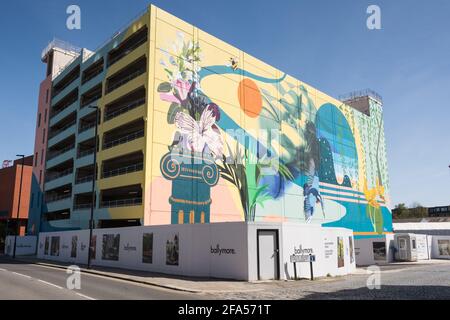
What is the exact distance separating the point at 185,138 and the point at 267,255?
19.8 meters

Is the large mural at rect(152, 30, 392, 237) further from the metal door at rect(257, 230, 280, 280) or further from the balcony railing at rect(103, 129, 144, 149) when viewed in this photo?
the metal door at rect(257, 230, 280, 280)

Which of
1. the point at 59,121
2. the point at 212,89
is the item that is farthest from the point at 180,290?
the point at 59,121

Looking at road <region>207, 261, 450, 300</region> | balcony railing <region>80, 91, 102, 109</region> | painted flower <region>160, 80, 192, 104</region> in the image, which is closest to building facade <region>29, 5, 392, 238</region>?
painted flower <region>160, 80, 192, 104</region>

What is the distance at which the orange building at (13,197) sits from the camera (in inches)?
2741

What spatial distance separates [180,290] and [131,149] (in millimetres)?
22392

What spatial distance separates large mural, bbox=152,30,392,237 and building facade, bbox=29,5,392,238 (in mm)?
134

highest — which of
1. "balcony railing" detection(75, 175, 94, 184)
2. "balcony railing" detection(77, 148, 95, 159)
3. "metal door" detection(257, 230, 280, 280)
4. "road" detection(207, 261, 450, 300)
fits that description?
"balcony railing" detection(77, 148, 95, 159)

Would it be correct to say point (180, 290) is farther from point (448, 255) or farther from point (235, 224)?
point (448, 255)

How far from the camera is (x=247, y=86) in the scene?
4744 cm

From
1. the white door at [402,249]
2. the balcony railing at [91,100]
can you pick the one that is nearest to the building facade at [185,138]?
the balcony railing at [91,100]

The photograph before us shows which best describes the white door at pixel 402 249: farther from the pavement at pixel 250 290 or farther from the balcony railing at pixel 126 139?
the balcony railing at pixel 126 139

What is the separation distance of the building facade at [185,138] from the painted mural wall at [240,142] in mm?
140

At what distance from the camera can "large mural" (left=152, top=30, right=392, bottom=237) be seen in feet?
127

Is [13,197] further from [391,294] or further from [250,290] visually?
[391,294]
